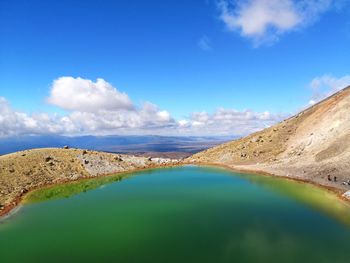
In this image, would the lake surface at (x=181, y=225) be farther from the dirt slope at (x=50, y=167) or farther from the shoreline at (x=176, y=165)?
the dirt slope at (x=50, y=167)

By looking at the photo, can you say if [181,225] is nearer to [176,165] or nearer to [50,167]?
[50,167]

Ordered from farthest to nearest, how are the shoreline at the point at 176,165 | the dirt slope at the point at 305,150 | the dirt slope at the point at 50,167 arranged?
the dirt slope at the point at 305,150 < the dirt slope at the point at 50,167 < the shoreline at the point at 176,165

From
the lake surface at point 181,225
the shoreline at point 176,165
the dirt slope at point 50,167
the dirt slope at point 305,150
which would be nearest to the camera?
the lake surface at point 181,225

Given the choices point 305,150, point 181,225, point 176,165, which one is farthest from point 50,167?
point 305,150

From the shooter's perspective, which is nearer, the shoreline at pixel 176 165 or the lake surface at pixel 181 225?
the lake surface at pixel 181 225

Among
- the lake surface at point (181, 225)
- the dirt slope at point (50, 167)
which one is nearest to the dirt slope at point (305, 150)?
the lake surface at point (181, 225)

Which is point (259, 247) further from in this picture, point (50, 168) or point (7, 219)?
point (50, 168)

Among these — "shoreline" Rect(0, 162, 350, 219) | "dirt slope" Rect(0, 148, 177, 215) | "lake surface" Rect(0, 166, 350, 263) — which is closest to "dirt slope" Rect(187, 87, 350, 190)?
"shoreline" Rect(0, 162, 350, 219)

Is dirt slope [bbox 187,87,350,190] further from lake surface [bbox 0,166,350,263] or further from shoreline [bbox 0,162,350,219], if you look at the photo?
lake surface [bbox 0,166,350,263]
